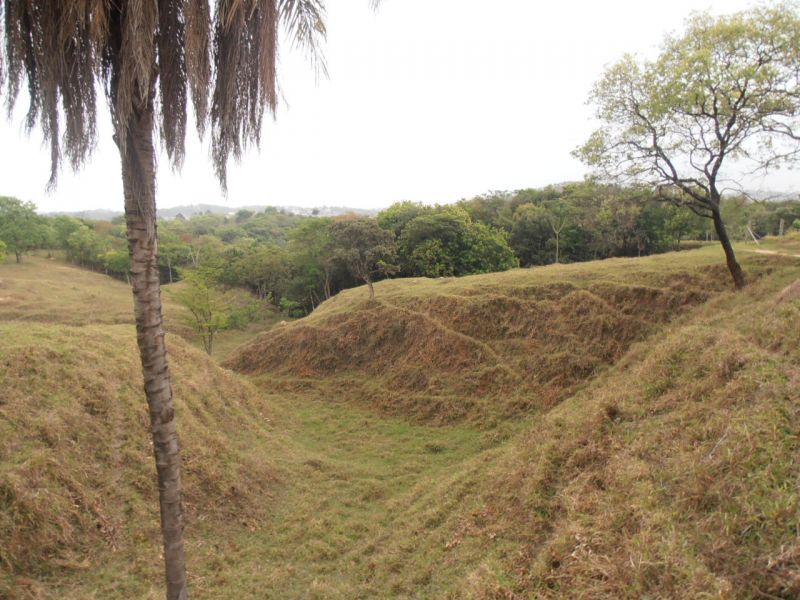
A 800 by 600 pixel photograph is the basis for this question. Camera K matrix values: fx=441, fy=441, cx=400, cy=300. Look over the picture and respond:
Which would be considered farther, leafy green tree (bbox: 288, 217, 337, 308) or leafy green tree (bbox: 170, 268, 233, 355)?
leafy green tree (bbox: 288, 217, 337, 308)

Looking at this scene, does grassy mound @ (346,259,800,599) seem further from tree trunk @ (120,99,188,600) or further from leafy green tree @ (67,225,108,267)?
leafy green tree @ (67,225,108,267)

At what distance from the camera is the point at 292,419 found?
1659 cm

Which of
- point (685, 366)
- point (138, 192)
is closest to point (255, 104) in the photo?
point (138, 192)

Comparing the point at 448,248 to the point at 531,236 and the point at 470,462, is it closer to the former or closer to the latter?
the point at 531,236

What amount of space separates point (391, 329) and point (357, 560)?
13153 mm

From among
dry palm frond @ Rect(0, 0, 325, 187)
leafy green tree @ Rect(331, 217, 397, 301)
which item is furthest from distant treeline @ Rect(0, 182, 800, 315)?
dry palm frond @ Rect(0, 0, 325, 187)

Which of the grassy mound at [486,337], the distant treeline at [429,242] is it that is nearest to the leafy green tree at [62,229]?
the distant treeline at [429,242]

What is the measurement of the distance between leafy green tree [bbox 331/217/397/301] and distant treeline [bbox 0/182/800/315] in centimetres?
5

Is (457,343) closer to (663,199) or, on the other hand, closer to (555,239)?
(663,199)

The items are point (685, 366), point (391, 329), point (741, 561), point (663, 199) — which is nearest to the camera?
point (741, 561)

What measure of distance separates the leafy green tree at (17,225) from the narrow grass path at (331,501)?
4294 centimetres

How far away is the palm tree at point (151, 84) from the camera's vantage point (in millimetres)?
3396

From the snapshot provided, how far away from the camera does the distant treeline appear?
1207 inches

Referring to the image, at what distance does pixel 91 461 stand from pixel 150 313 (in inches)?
253
